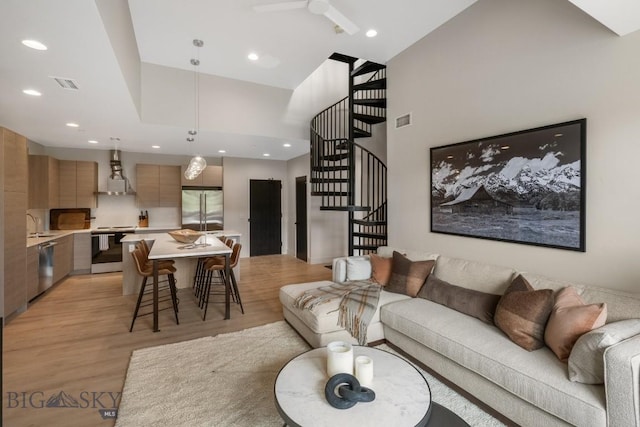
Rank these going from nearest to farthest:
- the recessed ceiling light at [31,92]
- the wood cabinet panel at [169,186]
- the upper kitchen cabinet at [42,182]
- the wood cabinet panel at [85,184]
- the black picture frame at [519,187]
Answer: the black picture frame at [519,187] < the recessed ceiling light at [31,92] < the upper kitchen cabinet at [42,182] < the wood cabinet panel at [85,184] < the wood cabinet panel at [169,186]

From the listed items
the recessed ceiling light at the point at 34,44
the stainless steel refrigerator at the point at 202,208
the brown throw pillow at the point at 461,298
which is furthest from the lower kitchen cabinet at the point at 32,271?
the brown throw pillow at the point at 461,298

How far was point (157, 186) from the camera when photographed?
22.8 feet

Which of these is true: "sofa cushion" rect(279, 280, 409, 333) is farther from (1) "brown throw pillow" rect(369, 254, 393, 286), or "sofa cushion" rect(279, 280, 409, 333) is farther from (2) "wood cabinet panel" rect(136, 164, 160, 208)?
(2) "wood cabinet panel" rect(136, 164, 160, 208)

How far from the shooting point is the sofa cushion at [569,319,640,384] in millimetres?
1619

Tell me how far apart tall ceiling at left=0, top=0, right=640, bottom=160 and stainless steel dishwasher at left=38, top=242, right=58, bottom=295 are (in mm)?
1928

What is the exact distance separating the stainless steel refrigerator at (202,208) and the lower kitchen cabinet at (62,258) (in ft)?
6.98

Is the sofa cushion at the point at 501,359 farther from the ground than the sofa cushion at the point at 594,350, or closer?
closer

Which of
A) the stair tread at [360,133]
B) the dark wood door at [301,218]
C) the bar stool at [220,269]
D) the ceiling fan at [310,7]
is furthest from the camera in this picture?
the dark wood door at [301,218]

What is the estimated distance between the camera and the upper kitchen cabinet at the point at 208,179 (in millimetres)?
7172

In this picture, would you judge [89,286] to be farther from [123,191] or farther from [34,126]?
[34,126]

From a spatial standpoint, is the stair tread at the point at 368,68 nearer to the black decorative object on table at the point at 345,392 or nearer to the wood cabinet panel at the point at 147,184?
the black decorative object on table at the point at 345,392

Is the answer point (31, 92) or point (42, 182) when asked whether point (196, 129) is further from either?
point (42, 182)

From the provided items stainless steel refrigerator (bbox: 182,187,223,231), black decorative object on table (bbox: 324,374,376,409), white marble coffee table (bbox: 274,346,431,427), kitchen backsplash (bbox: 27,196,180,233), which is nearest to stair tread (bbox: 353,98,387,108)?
white marble coffee table (bbox: 274,346,431,427)

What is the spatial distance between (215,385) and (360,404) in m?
1.41
